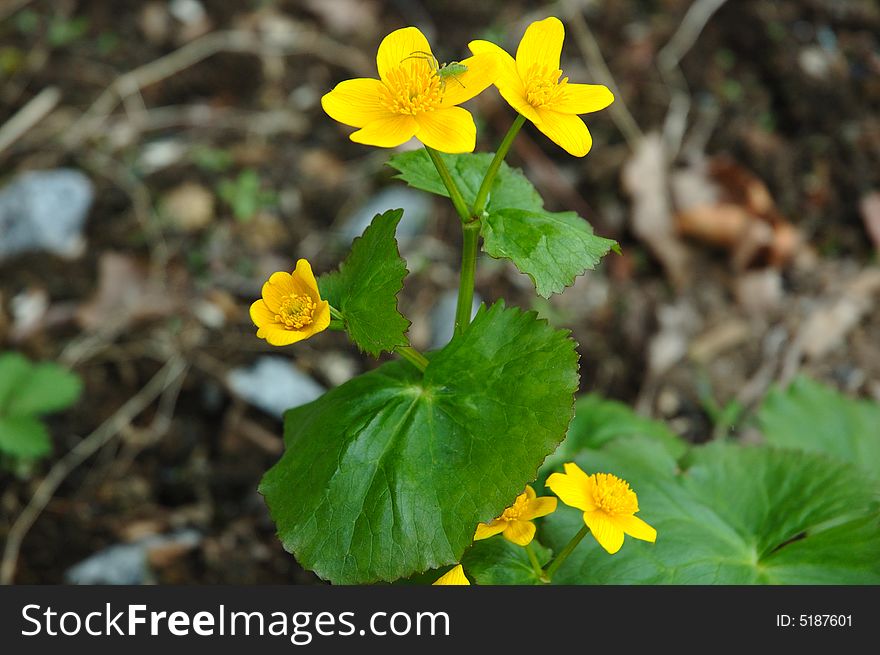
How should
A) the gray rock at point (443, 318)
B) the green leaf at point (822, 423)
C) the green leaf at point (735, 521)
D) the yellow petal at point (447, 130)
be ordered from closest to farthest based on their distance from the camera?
the yellow petal at point (447, 130)
the green leaf at point (735, 521)
the green leaf at point (822, 423)
the gray rock at point (443, 318)

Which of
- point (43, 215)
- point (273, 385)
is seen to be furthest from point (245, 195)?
point (273, 385)

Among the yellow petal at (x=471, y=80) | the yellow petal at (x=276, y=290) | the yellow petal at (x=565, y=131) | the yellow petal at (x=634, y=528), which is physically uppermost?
the yellow petal at (x=471, y=80)

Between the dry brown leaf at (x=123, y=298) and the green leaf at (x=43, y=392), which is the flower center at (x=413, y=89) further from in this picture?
the dry brown leaf at (x=123, y=298)

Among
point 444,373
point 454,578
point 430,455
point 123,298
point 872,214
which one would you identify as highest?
point 872,214

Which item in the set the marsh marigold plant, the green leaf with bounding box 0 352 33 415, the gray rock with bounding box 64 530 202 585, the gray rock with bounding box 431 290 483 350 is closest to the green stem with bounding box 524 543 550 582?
the marsh marigold plant

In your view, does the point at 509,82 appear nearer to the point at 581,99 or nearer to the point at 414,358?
the point at 581,99

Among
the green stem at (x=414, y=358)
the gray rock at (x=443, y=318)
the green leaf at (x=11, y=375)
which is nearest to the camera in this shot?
the green stem at (x=414, y=358)

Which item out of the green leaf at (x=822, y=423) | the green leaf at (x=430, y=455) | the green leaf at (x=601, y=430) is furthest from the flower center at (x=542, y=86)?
the green leaf at (x=822, y=423)
